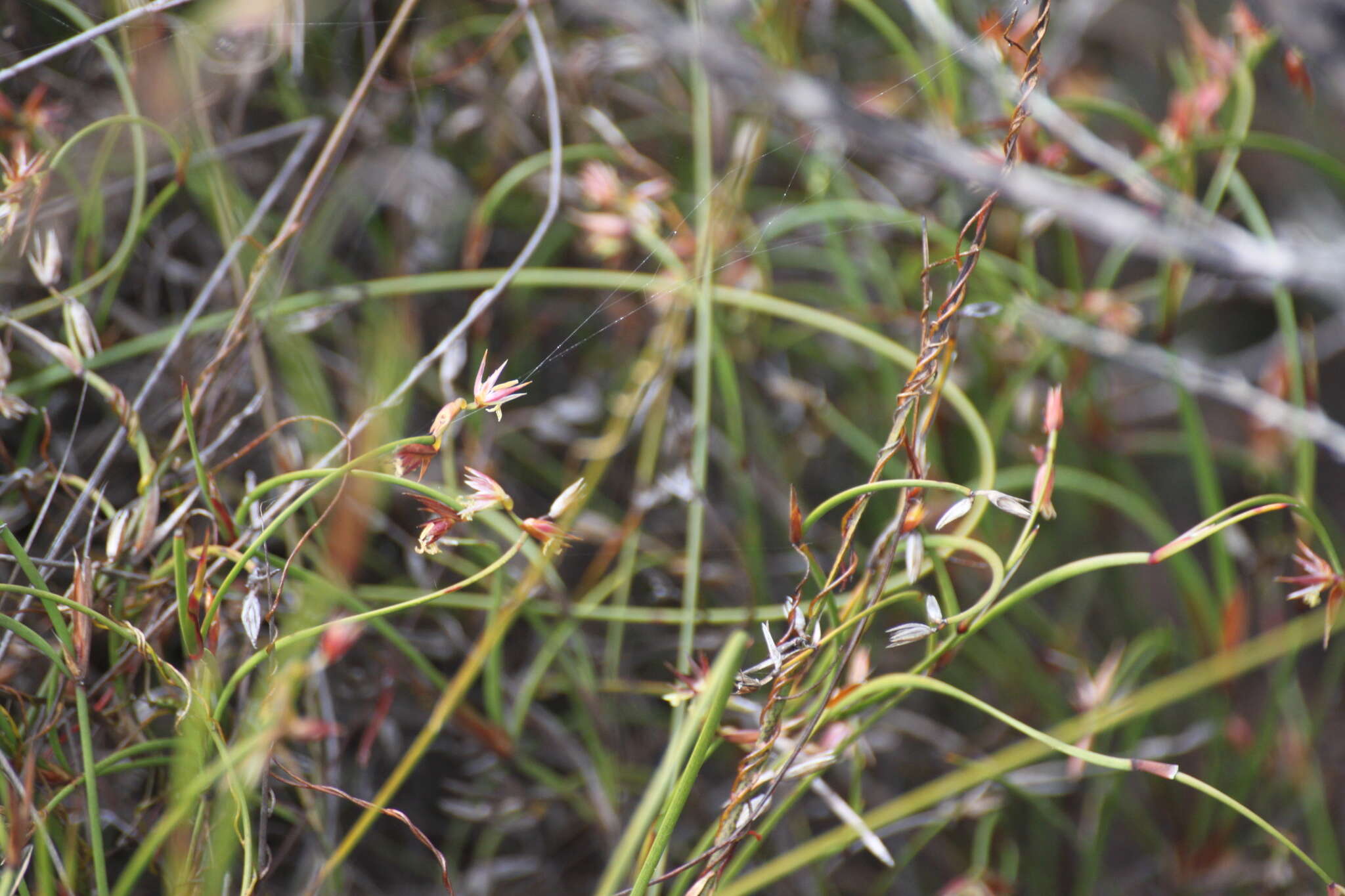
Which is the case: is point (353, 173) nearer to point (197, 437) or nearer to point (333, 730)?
point (197, 437)

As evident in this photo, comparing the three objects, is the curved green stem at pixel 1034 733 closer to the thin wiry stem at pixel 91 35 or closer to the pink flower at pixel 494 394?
the pink flower at pixel 494 394

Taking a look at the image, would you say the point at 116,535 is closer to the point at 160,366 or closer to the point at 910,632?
the point at 160,366

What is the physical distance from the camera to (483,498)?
0.34 metres

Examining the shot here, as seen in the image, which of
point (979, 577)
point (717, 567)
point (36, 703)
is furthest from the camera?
point (979, 577)

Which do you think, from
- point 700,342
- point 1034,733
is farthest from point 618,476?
point 1034,733

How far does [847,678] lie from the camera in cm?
50

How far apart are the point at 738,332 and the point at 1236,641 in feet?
1.46

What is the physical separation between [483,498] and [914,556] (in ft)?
0.64

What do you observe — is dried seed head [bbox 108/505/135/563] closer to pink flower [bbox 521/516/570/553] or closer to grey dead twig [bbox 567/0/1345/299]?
pink flower [bbox 521/516/570/553]

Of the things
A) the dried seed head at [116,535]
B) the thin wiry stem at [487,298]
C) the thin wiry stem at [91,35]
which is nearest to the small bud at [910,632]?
the thin wiry stem at [487,298]

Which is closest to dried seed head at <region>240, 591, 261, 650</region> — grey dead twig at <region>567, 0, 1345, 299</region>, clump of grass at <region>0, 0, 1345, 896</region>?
clump of grass at <region>0, 0, 1345, 896</region>

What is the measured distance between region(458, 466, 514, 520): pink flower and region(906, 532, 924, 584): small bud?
0.18 meters

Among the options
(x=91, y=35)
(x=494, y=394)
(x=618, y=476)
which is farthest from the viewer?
(x=618, y=476)

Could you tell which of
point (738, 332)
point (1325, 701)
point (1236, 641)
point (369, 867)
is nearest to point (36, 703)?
point (369, 867)
